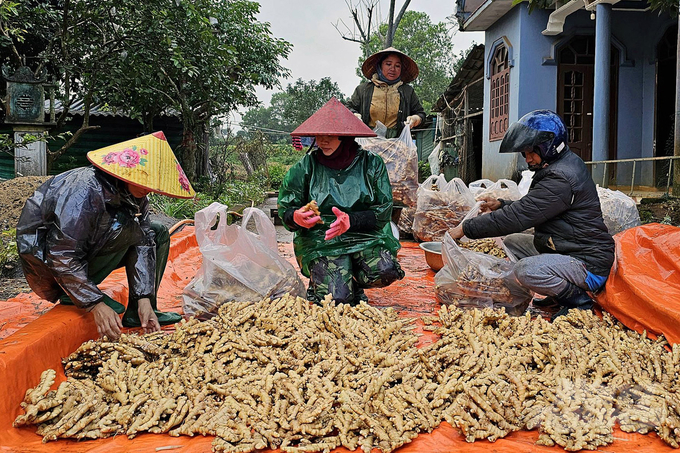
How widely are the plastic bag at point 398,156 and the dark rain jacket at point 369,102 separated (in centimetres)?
26

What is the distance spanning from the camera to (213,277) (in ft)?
9.74

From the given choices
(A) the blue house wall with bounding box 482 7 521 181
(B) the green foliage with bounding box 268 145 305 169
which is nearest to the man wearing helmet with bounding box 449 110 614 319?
(A) the blue house wall with bounding box 482 7 521 181

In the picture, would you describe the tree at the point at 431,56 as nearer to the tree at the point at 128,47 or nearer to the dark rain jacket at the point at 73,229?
the tree at the point at 128,47

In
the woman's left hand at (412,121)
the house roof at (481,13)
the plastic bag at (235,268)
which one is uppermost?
the house roof at (481,13)

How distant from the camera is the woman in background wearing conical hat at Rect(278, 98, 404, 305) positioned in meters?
3.14

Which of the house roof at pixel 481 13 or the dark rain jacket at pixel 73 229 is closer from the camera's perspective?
the dark rain jacket at pixel 73 229

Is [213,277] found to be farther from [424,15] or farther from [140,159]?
[424,15]

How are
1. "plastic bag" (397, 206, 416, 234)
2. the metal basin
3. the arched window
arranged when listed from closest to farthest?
1. the metal basin
2. "plastic bag" (397, 206, 416, 234)
3. the arched window

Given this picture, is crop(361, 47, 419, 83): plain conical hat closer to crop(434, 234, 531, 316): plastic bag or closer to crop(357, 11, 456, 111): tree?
crop(434, 234, 531, 316): plastic bag

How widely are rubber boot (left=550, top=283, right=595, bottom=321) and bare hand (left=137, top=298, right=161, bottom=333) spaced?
85.9 inches

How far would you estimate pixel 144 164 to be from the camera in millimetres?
2266

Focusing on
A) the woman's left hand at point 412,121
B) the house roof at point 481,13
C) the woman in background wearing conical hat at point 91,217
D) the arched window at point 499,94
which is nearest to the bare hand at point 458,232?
the woman in background wearing conical hat at point 91,217

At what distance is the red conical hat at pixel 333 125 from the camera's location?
3062 mm

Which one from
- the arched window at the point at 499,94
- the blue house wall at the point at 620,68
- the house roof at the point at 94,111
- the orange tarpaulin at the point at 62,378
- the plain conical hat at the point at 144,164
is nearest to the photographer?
the orange tarpaulin at the point at 62,378
